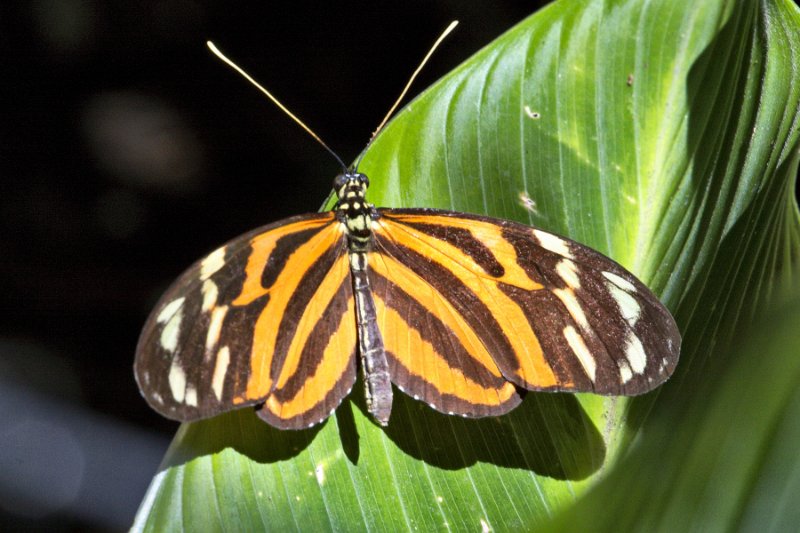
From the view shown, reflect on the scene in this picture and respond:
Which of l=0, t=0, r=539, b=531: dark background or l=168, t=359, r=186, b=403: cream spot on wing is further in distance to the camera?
l=0, t=0, r=539, b=531: dark background

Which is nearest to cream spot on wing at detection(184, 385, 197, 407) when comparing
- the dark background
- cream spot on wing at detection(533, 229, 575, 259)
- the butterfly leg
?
the butterfly leg

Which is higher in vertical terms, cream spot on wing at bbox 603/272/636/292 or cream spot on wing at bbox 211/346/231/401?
cream spot on wing at bbox 603/272/636/292

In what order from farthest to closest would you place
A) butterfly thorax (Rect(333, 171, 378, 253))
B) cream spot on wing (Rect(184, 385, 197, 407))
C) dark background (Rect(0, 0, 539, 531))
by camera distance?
dark background (Rect(0, 0, 539, 531)) → butterfly thorax (Rect(333, 171, 378, 253)) → cream spot on wing (Rect(184, 385, 197, 407))

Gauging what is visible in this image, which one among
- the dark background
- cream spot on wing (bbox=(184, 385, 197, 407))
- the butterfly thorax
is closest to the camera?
cream spot on wing (bbox=(184, 385, 197, 407))

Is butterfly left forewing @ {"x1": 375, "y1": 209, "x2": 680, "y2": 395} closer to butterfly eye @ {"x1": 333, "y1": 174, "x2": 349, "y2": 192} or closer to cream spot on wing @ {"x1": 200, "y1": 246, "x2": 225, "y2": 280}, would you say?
butterfly eye @ {"x1": 333, "y1": 174, "x2": 349, "y2": 192}

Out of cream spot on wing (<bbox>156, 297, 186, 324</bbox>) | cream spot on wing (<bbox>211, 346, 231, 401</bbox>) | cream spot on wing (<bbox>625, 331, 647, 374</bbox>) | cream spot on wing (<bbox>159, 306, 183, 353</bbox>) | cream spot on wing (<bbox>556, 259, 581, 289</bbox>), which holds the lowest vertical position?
cream spot on wing (<bbox>211, 346, 231, 401</bbox>)

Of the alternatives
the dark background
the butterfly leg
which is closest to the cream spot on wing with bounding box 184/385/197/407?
Result: the butterfly leg

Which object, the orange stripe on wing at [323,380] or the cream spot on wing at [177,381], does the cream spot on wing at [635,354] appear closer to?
the orange stripe on wing at [323,380]

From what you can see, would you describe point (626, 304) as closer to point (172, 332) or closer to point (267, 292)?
point (267, 292)

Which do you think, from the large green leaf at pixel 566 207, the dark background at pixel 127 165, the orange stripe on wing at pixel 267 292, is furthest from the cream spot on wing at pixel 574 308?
the dark background at pixel 127 165
